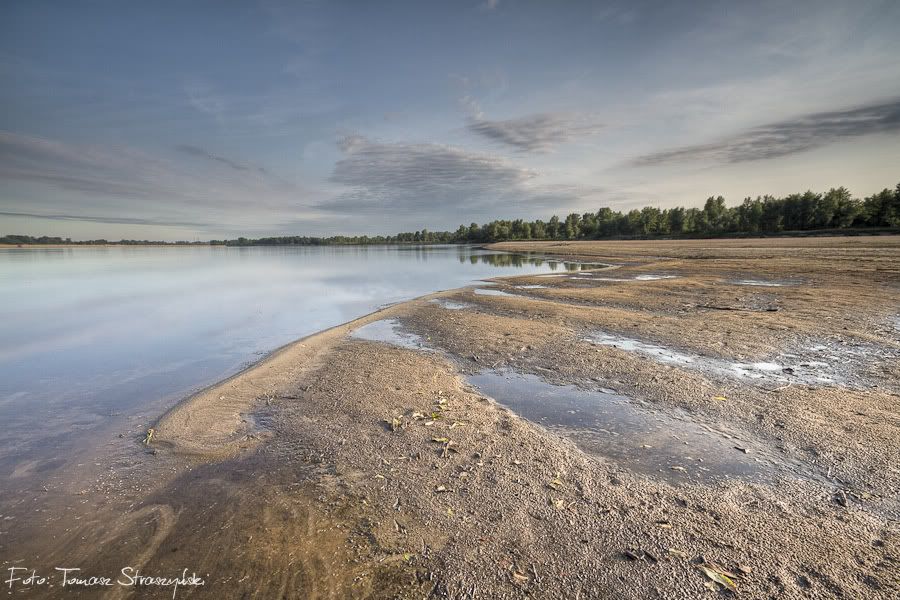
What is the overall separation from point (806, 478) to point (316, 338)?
1216cm

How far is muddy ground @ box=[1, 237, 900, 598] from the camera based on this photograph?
3.34 metres

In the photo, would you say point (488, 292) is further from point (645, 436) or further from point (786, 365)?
point (645, 436)

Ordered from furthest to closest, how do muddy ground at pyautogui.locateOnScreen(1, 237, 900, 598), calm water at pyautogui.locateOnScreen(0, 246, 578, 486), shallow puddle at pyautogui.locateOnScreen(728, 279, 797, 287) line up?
shallow puddle at pyautogui.locateOnScreen(728, 279, 797, 287) < calm water at pyautogui.locateOnScreen(0, 246, 578, 486) < muddy ground at pyautogui.locateOnScreen(1, 237, 900, 598)

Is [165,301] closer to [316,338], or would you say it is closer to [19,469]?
[316,338]

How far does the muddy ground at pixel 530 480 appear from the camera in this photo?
3.34 metres

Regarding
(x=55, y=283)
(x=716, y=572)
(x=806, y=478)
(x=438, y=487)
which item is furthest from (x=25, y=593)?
(x=55, y=283)

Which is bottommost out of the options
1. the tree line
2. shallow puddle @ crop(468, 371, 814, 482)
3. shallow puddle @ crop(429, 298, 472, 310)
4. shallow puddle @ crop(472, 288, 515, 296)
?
shallow puddle @ crop(468, 371, 814, 482)

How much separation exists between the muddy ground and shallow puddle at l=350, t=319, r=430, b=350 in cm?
172

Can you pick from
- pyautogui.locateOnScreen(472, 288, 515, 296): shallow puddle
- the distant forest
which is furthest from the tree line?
pyautogui.locateOnScreen(472, 288, 515, 296): shallow puddle

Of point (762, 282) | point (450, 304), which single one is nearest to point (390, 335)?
point (450, 304)

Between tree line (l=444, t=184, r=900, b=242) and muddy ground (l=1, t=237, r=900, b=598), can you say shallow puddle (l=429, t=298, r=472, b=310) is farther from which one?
tree line (l=444, t=184, r=900, b=242)

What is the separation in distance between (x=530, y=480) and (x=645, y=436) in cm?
226

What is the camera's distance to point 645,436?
18.8ft

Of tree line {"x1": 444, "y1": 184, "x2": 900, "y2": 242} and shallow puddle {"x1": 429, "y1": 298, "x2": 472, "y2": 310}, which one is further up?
tree line {"x1": 444, "y1": 184, "x2": 900, "y2": 242}
